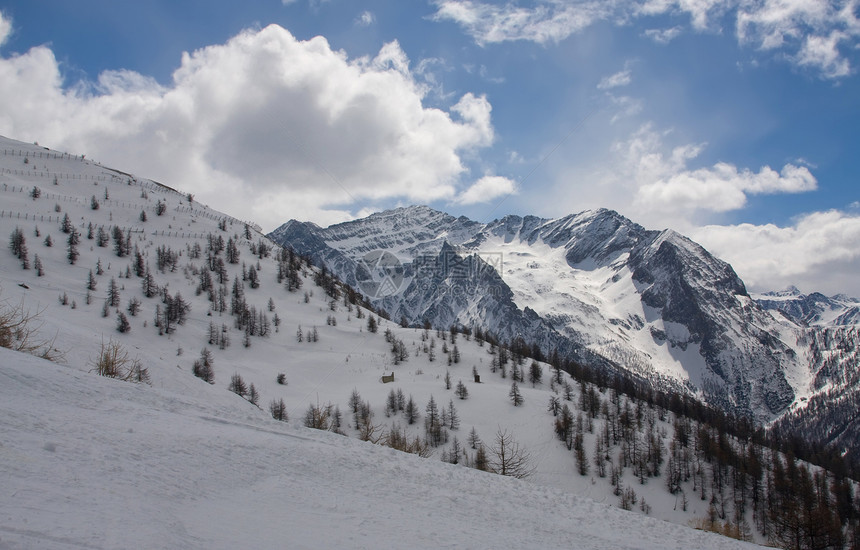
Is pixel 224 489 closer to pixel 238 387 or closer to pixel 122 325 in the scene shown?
pixel 238 387

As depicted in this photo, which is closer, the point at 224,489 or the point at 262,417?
the point at 224,489

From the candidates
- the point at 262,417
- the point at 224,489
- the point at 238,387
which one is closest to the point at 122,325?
the point at 238,387

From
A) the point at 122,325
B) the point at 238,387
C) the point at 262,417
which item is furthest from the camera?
the point at 122,325

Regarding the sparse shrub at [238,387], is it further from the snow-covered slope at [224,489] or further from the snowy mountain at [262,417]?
the snow-covered slope at [224,489]

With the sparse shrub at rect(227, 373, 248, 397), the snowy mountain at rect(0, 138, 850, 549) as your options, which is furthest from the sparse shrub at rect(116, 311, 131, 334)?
the sparse shrub at rect(227, 373, 248, 397)

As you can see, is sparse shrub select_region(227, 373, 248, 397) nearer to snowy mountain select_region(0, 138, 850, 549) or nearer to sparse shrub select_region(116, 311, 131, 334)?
snowy mountain select_region(0, 138, 850, 549)

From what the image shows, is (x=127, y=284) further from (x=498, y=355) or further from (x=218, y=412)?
(x=218, y=412)

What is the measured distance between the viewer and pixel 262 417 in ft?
43.7

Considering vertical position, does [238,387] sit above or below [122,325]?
below

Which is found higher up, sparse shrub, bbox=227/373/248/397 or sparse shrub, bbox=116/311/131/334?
Answer: sparse shrub, bbox=116/311/131/334

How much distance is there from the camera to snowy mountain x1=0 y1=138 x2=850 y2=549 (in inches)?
287

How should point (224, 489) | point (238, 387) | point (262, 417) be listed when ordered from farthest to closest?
point (238, 387) → point (262, 417) → point (224, 489)

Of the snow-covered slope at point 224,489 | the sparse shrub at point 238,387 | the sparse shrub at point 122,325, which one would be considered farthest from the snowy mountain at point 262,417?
the sparse shrub at point 238,387

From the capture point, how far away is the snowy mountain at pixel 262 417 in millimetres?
7285
